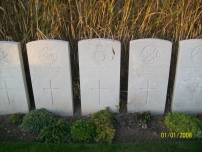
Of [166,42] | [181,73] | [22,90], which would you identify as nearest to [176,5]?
[166,42]

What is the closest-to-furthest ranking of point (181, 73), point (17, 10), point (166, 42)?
point (166, 42)
point (181, 73)
point (17, 10)

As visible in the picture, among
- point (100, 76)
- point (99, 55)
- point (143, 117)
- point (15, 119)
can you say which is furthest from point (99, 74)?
point (15, 119)

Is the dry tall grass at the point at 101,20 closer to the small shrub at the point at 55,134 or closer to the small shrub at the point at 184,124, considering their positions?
the small shrub at the point at 184,124

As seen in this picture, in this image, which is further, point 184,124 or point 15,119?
point 15,119

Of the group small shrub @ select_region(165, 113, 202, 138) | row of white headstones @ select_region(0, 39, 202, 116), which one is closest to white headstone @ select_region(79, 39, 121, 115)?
row of white headstones @ select_region(0, 39, 202, 116)

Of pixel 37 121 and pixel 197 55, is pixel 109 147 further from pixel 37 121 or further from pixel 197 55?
pixel 197 55

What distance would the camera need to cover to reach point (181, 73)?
3.39 m

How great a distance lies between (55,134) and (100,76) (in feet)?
3.43

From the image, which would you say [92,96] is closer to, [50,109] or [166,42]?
[50,109]

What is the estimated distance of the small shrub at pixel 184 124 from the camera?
123 inches

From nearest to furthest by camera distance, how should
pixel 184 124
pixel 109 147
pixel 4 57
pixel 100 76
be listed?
1. pixel 109 147
2. pixel 184 124
3. pixel 4 57
4. pixel 100 76

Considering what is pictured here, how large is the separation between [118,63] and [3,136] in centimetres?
198

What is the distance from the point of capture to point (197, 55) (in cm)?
325

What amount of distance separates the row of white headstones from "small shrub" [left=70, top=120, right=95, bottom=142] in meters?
0.52
